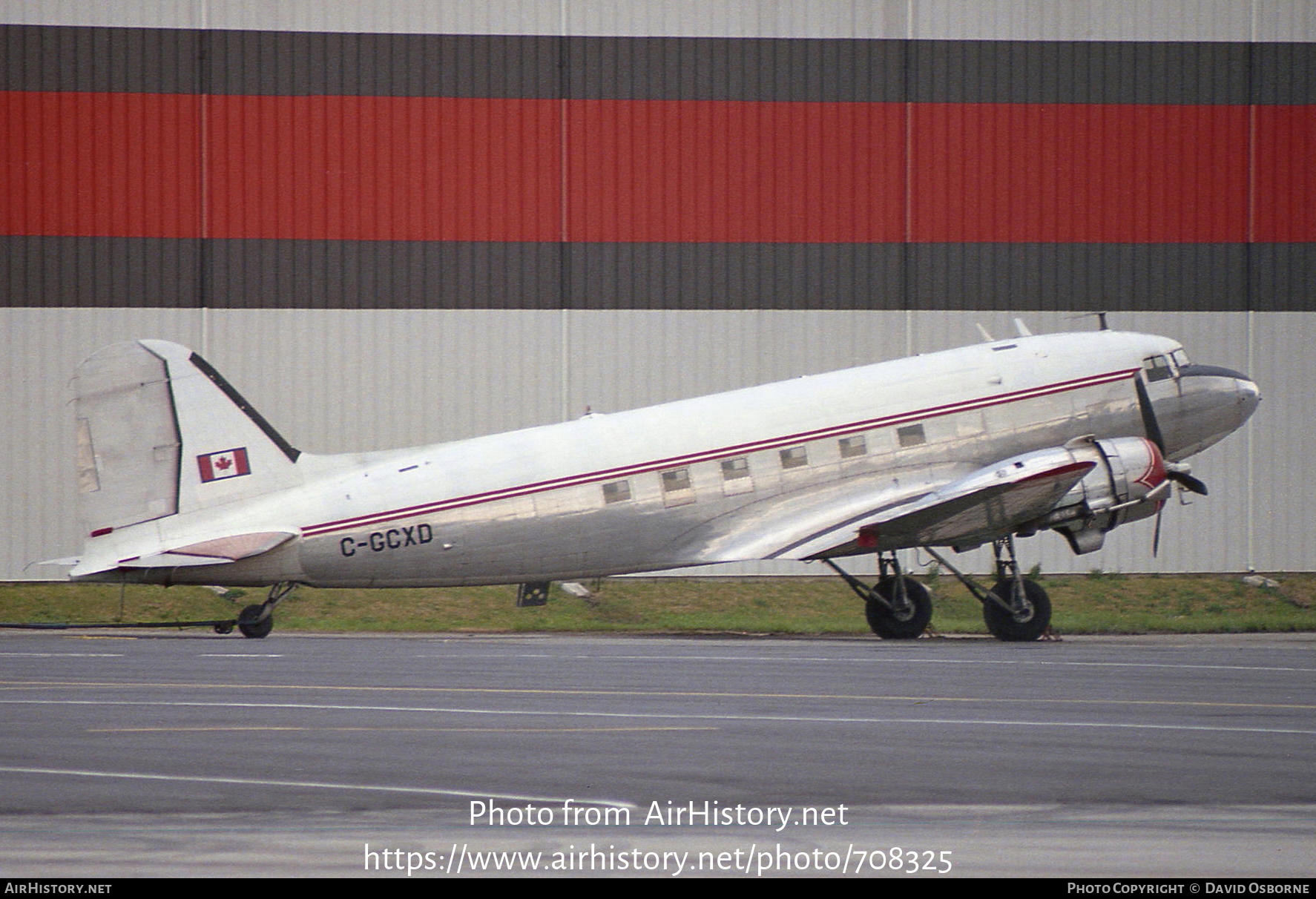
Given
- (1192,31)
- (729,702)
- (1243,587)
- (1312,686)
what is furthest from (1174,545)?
(729,702)

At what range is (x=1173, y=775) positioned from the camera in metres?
13.0

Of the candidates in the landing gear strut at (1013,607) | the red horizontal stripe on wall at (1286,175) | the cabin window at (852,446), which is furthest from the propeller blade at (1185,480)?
the red horizontal stripe on wall at (1286,175)

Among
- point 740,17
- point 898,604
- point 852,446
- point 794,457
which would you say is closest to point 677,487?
point 794,457

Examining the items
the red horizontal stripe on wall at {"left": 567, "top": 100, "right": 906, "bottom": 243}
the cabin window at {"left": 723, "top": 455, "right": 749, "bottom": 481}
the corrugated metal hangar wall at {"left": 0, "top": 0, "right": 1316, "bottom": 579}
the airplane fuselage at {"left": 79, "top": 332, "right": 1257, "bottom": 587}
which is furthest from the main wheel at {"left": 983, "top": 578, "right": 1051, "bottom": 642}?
the red horizontal stripe on wall at {"left": 567, "top": 100, "right": 906, "bottom": 243}

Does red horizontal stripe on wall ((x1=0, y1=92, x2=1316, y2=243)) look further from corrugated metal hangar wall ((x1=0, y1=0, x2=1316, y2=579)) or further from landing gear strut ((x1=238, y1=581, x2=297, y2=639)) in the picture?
landing gear strut ((x1=238, y1=581, x2=297, y2=639))

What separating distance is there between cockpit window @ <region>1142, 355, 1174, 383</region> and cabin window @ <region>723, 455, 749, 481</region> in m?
7.37

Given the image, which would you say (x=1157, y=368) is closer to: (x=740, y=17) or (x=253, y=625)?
(x=740, y=17)

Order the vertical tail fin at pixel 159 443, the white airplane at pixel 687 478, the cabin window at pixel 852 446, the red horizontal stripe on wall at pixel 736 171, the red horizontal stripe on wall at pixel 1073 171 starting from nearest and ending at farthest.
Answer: the vertical tail fin at pixel 159 443
the white airplane at pixel 687 478
the cabin window at pixel 852 446
the red horizontal stripe on wall at pixel 736 171
the red horizontal stripe on wall at pixel 1073 171

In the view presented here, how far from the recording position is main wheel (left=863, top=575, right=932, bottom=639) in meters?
28.1

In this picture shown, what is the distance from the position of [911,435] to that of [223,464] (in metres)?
11.2

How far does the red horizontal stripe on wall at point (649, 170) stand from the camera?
38.2 meters

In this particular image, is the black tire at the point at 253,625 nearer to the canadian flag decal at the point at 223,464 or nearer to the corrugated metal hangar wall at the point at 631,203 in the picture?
the canadian flag decal at the point at 223,464

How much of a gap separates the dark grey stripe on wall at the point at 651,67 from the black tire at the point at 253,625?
16082 millimetres

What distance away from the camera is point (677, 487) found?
26.7 metres
